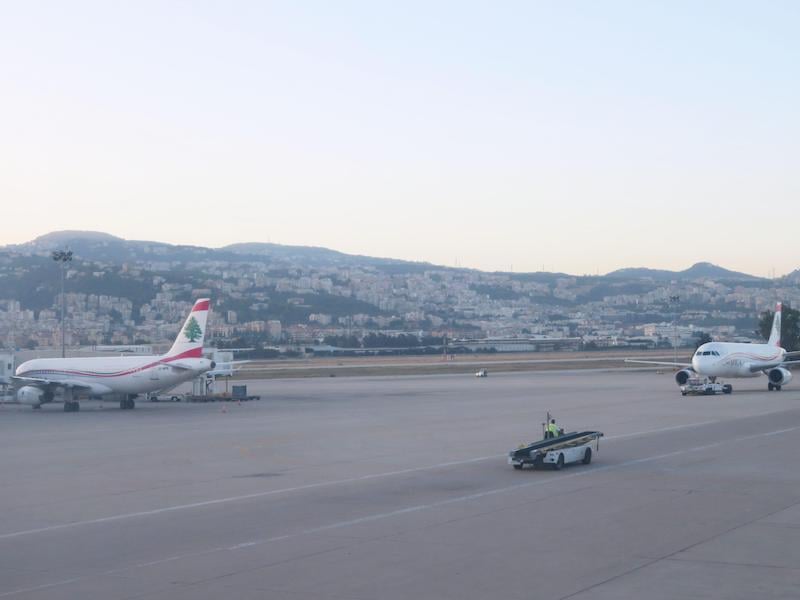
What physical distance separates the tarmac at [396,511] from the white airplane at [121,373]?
11081 millimetres

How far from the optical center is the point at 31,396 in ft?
200

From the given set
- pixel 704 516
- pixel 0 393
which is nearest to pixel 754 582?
pixel 704 516

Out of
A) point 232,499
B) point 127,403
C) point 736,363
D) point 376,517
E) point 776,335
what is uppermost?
point 776,335

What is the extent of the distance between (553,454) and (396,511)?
801 cm

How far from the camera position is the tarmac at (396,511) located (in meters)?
15.7

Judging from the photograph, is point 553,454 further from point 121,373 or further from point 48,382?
point 48,382

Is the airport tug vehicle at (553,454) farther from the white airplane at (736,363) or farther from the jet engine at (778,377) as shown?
the jet engine at (778,377)

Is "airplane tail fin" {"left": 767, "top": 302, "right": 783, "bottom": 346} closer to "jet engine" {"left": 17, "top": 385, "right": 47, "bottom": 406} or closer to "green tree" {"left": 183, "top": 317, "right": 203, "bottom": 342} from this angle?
"green tree" {"left": 183, "top": 317, "right": 203, "bottom": 342}

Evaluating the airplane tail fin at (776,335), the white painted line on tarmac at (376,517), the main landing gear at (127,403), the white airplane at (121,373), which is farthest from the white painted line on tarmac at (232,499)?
the airplane tail fin at (776,335)

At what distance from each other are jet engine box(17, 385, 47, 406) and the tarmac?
14.7m

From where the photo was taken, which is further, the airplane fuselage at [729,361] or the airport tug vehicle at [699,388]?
the airplane fuselage at [729,361]

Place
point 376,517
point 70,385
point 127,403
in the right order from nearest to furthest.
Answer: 1. point 376,517
2. point 70,385
3. point 127,403

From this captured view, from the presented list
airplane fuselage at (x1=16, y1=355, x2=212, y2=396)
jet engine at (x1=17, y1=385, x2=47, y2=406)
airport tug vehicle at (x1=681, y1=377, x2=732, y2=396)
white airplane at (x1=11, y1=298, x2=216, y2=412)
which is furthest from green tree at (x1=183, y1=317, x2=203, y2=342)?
airport tug vehicle at (x1=681, y1=377, x2=732, y2=396)

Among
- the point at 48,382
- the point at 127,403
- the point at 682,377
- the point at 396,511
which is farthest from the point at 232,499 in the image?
the point at 682,377
